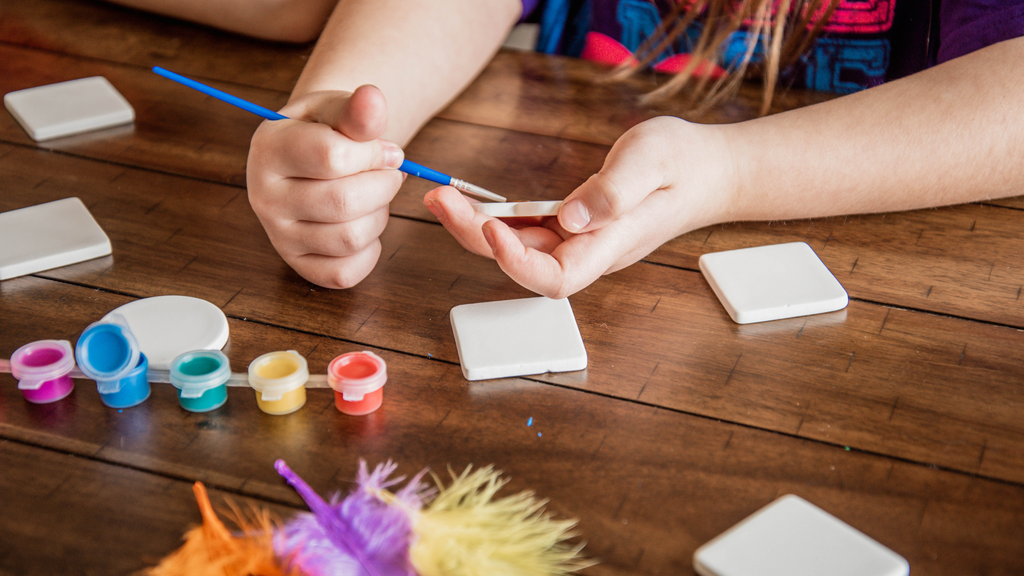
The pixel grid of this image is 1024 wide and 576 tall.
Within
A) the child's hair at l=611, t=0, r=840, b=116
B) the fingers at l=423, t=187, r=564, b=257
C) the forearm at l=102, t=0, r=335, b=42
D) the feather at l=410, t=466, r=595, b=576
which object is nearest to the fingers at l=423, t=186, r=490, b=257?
the fingers at l=423, t=187, r=564, b=257

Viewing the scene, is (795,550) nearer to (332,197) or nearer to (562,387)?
(562,387)

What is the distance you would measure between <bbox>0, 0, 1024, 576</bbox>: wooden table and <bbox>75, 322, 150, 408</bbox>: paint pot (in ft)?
0.05

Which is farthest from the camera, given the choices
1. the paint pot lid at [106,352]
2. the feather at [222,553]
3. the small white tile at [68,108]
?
the small white tile at [68,108]

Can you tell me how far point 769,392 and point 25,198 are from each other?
0.81 meters

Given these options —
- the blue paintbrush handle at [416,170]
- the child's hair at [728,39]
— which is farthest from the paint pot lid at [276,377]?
the child's hair at [728,39]

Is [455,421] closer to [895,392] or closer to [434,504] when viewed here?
[434,504]

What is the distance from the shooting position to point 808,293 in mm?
746

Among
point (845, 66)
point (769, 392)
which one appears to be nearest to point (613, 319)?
point (769, 392)

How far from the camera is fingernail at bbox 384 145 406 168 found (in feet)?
2.35

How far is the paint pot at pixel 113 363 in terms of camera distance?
1.95ft

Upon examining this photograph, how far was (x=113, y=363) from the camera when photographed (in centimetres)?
61

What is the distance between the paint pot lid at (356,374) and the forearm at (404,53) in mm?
361

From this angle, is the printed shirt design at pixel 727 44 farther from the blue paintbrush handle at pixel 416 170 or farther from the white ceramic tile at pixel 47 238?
the white ceramic tile at pixel 47 238

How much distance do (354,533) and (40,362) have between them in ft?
1.01
